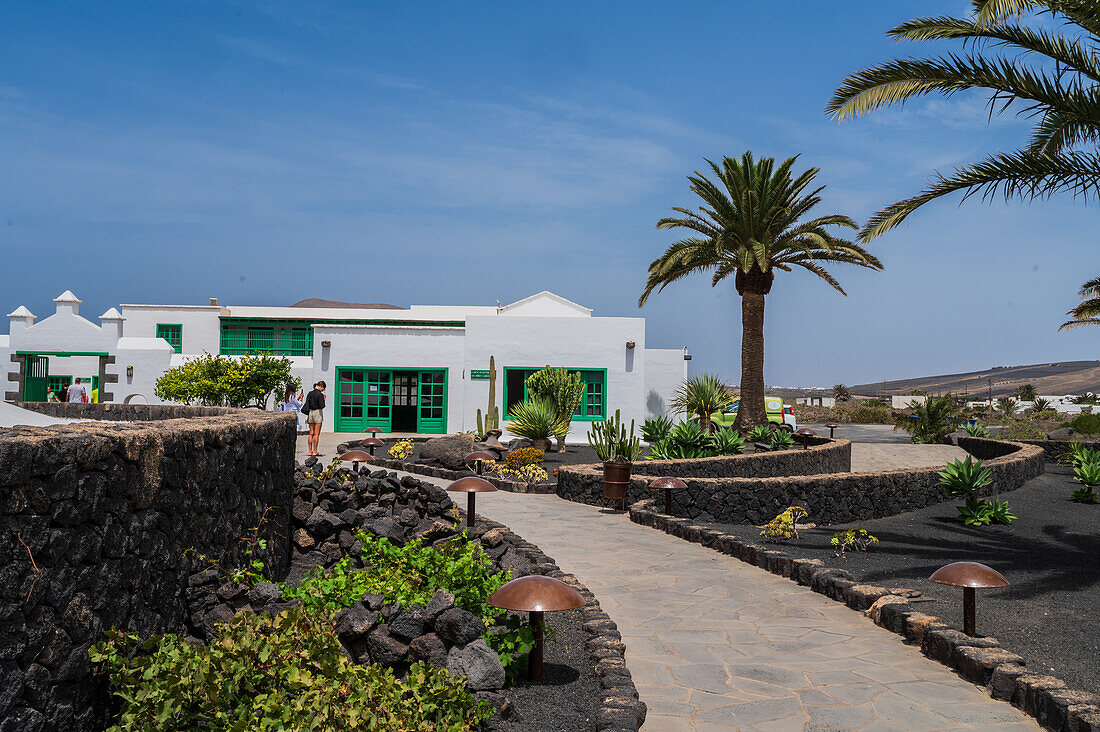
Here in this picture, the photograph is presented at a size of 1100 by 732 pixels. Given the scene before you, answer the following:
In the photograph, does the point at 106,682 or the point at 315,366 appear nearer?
the point at 106,682

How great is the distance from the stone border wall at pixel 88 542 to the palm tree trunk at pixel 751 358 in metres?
18.3

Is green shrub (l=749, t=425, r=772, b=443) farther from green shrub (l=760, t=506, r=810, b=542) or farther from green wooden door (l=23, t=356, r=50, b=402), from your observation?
green wooden door (l=23, t=356, r=50, b=402)

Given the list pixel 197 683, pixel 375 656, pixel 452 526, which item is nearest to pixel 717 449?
pixel 452 526

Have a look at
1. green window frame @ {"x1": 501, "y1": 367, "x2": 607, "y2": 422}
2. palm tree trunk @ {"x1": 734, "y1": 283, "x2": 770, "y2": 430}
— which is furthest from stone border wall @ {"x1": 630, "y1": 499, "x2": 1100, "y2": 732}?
green window frame @ {"x1": 501, "y1": 367, "x2": 607, "y2": 422}

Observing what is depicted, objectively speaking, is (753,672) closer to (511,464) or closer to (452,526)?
(452,526)

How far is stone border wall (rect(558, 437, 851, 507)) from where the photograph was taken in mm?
12266

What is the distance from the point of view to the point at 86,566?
3.77 meters

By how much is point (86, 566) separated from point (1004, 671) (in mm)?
5102

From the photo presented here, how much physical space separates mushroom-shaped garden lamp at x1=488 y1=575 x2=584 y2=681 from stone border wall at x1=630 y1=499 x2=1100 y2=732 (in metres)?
2.60

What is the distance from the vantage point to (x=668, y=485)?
1077 cm

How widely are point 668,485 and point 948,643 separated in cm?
534

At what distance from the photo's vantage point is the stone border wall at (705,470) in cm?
1227

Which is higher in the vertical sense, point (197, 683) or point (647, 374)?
point (647, 374)

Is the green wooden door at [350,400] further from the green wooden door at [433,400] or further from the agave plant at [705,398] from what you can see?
the agave plant at [705,398]
